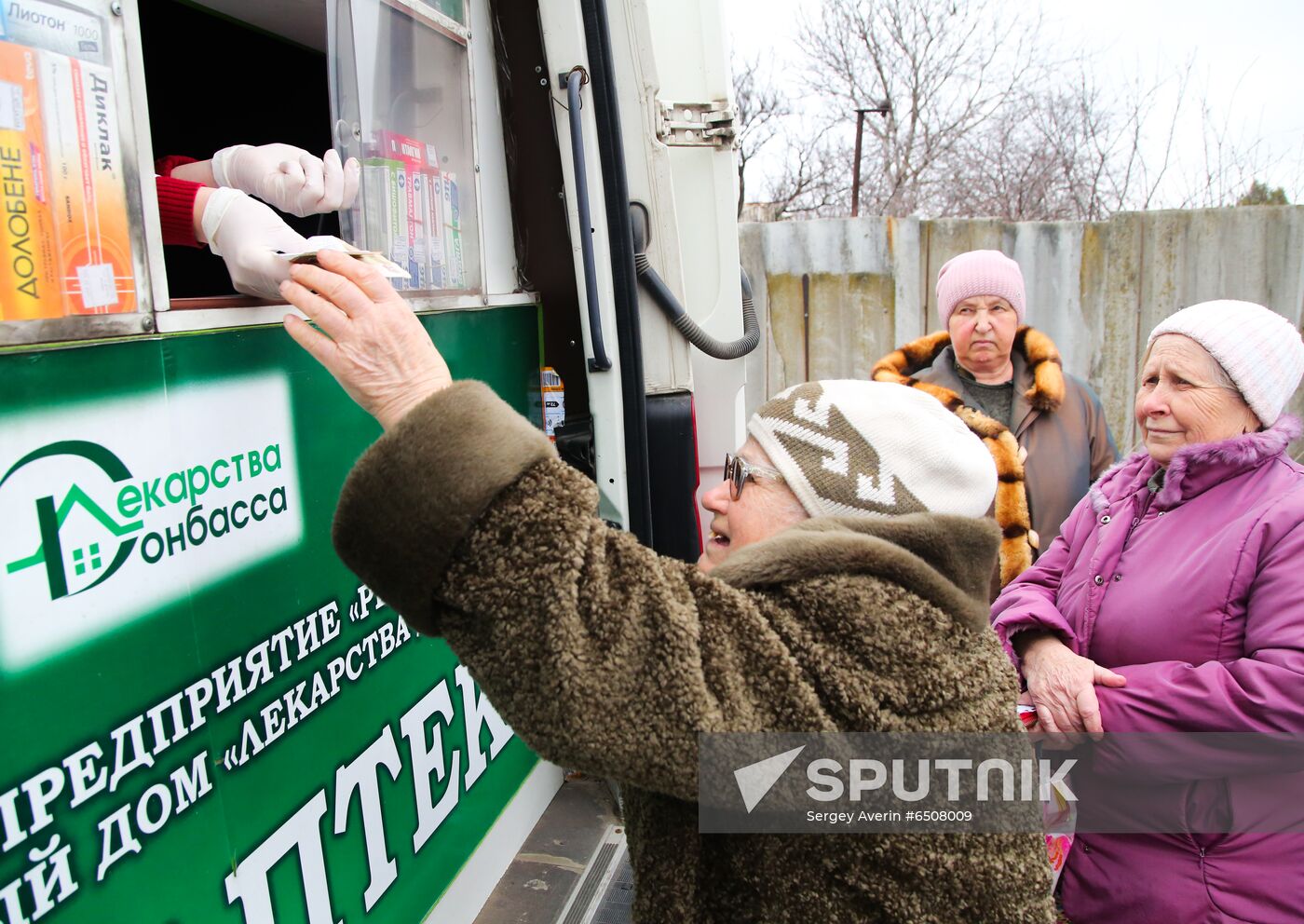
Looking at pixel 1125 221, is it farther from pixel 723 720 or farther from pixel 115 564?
pixel 115 564

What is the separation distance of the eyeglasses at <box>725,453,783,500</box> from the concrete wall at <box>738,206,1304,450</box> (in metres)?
4.21

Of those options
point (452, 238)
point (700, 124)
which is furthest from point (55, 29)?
point (700, 124)

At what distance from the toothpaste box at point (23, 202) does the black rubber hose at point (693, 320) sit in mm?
1453

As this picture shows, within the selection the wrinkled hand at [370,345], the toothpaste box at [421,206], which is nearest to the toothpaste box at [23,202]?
the wrinkled hand at [370,345]

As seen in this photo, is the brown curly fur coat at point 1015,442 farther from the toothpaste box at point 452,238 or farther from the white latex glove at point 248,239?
the white latex glove at point 248,239

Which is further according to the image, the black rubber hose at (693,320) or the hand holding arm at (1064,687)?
the black rubber hose at (693,320)

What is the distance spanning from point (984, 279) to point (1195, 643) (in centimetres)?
164

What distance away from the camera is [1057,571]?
6.66 feet

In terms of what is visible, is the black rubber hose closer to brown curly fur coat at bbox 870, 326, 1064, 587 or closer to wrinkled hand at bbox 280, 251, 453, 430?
brown curly fur coat at bbox 870, 326, 1064, 587

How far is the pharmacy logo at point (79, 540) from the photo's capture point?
102cm

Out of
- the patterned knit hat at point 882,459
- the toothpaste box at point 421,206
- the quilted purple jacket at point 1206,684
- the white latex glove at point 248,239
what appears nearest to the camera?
the patterned knit hat at point 882,459

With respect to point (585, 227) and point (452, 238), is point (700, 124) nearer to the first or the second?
point (585, 227)

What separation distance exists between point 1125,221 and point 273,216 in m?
5.07

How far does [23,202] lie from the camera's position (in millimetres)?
1024
